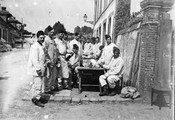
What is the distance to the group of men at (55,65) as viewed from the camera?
18.9ft

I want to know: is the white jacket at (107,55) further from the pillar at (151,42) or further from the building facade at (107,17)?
the building facade at (107,17)

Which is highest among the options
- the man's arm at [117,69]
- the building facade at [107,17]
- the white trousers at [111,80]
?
the building facade at [107,17]

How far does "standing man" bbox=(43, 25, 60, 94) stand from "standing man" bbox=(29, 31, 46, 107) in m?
0.75

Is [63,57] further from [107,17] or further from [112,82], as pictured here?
[107,17]

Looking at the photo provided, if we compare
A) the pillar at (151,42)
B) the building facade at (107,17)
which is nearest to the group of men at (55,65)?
the pillar at (151,42)

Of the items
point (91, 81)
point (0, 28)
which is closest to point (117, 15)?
point (91, 81)

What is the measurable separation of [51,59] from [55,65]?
52 centimetres

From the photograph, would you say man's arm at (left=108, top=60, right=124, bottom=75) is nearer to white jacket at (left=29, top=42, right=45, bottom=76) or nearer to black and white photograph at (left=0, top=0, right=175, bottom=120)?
black and white photograph at (left=0, top=0, right=175, bottom=120)

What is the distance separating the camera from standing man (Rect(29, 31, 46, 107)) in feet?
18.6

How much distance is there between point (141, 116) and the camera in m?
4.99

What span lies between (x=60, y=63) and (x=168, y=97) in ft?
12.6

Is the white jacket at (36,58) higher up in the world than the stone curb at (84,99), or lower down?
higher up

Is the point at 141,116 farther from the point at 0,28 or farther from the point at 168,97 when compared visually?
the point at 0,28

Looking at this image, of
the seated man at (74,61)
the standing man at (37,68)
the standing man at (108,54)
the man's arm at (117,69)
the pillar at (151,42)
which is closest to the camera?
the standing man at (37,68)
